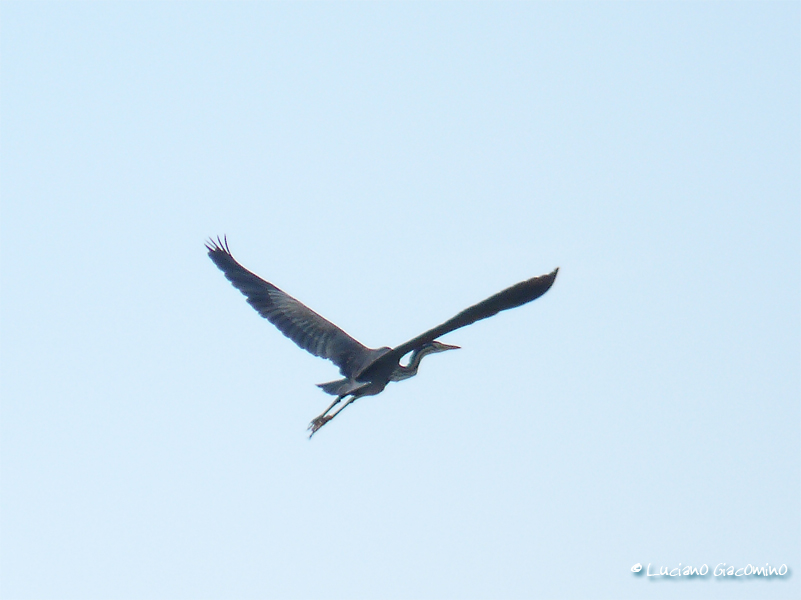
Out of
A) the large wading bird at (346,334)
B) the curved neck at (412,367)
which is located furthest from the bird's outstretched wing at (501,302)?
the curved neck at (412,367)

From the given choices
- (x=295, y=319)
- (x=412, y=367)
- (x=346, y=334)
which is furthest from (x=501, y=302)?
(x=295, y=319)

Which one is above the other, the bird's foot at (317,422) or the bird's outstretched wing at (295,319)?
the bird's outstretched wing at (295,319)

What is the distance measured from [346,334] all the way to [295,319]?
3.81ft

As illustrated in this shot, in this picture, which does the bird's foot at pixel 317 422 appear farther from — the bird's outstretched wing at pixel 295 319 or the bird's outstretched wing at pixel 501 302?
the bird's outstretched wing at pixel 501 302

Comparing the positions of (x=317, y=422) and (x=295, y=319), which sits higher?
(x=295, y=319)

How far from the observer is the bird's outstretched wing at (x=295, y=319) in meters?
17.0

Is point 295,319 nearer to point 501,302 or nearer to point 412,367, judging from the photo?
point 412,367

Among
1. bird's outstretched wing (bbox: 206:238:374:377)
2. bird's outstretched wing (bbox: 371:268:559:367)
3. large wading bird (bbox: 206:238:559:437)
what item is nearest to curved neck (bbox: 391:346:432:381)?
large wading bird (bbox: 206:238:559:437)

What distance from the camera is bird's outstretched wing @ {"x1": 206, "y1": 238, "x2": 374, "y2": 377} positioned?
16969 millimetres

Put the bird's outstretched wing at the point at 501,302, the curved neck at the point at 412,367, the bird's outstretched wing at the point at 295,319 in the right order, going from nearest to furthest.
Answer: the bird's outstretched wing at the point at 501,302, the curved neck at the point at 412,367, the bird's outstretched wing at the point at 295,319

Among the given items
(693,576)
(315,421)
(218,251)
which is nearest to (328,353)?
(315,421)

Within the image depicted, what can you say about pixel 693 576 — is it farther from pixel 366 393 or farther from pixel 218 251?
pixel 218 251

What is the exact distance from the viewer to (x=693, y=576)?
18.8m

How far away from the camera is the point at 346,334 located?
17.5m
